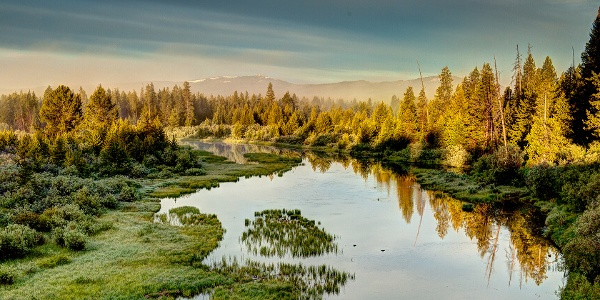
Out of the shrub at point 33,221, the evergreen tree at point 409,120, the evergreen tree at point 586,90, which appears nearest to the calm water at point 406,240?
the shrub at point 33,221

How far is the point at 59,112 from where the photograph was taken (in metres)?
84.9

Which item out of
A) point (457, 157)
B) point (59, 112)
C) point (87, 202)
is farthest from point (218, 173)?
point (59, 112)

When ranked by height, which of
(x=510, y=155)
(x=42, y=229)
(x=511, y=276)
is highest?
(x=510, y=155)

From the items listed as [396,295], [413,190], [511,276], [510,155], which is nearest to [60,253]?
[396,295]

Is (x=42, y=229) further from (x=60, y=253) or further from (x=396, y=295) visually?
(x=396, y=295)

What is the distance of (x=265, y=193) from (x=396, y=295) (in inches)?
1170

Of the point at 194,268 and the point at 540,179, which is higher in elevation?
the point at 540,179

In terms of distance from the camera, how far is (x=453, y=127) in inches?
3127

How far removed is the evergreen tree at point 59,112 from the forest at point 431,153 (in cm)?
20

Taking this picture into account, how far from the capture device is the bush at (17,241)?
2300 cm

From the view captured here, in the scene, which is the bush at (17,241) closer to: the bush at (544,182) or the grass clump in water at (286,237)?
the grass clump in water at (286,237)

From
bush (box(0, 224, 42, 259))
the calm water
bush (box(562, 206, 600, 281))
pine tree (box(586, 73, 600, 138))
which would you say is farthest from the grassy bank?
pine tree (box(586, 73, 600, 138))

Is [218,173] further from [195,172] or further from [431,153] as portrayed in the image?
[431,153]

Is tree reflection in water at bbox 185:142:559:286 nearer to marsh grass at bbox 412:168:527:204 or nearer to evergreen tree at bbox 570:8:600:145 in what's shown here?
marsh grass at bbox 412:168:527:204
